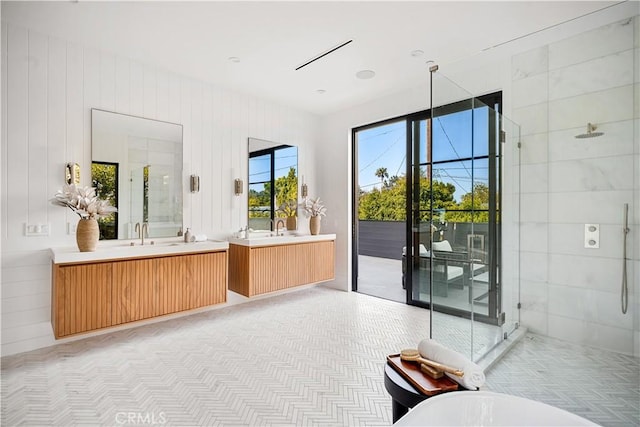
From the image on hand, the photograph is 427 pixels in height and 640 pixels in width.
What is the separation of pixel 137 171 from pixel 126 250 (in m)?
1.02

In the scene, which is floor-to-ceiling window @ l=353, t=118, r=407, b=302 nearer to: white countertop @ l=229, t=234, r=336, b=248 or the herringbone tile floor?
white countertop @ l=229, t=234, r=336, b=248

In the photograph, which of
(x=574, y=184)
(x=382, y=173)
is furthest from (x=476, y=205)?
(x=382, y=173)

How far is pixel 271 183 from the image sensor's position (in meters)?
4.94

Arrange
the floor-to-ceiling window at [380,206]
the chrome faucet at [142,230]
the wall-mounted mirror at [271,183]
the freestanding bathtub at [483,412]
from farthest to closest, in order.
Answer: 1. the floor-to-ceiling window at [380,206]
2. the wall-mounted mirror at [271,183]
3. the chrome faucet at [142,230]
4. the freestanding bathtub at [483,412]

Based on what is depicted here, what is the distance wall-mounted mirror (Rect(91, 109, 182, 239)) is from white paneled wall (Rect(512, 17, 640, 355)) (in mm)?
3674

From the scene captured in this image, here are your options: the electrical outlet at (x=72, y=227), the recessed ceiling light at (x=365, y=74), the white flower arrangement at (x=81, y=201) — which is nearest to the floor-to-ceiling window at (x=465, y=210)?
the recessed ceiling light at (x=365, y=74)

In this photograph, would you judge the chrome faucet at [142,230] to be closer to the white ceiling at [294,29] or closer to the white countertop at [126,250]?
the white countertop at [126,250]

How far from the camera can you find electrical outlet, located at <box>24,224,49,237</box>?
Result: 298cm

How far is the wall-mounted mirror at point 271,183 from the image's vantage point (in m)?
4.78

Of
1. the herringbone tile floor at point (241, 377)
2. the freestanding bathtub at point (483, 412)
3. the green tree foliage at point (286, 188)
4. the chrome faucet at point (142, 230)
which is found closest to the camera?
the freestanding bathtub at point (483, 412)

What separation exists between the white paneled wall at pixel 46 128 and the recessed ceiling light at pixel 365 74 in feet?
6.83

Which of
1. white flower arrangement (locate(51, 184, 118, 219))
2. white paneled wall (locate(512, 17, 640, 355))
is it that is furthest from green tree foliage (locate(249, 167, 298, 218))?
white paneled wall (locate(512, 17, 640, 355))

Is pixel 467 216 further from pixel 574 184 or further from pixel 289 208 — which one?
pixel 289 208

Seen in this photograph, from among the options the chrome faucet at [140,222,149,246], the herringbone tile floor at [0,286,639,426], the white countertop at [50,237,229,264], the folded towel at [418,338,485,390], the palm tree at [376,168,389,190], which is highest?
the palm tree at [376,168,389,190]
